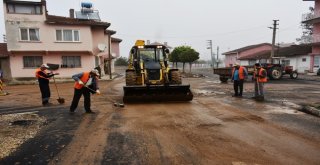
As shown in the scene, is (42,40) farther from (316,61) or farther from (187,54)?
(316,61)

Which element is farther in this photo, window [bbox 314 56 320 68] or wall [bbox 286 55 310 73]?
wall [bbox 286 55 310 73]

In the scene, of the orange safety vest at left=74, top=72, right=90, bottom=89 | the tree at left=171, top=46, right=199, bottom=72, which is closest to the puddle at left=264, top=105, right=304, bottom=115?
the orange safety vest at left=74, top=72, right=90, bottom=89

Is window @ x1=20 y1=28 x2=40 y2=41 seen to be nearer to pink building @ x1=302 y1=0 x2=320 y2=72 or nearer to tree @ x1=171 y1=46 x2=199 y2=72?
tree @ x1=171 y1=46 x2=199 y2=72

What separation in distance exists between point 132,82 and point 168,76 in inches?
63.3

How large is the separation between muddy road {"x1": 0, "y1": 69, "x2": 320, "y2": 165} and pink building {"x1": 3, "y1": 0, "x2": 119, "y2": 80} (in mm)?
16332


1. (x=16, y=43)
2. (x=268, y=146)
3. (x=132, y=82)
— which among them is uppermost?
(x=16, y=43)

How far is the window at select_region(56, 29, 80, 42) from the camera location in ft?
80.2

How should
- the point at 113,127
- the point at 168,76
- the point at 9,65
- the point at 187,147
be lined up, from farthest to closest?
the point at 9,65
the point at 168,76
the point at 113,127
the point at 187,147

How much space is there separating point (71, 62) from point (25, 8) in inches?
243

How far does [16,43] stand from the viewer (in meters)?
23.2

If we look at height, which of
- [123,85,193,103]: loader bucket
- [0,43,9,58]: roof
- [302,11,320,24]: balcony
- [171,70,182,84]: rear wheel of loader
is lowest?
[123,85,193,103]: loader bucket

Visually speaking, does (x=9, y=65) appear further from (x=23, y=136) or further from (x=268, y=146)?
(x=268, y=146)

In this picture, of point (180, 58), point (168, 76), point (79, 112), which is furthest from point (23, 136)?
point (180, 58)

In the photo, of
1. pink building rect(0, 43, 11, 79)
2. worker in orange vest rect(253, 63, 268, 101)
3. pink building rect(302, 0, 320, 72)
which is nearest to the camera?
worker in orange vest rect(253, 63, 268, 101)
